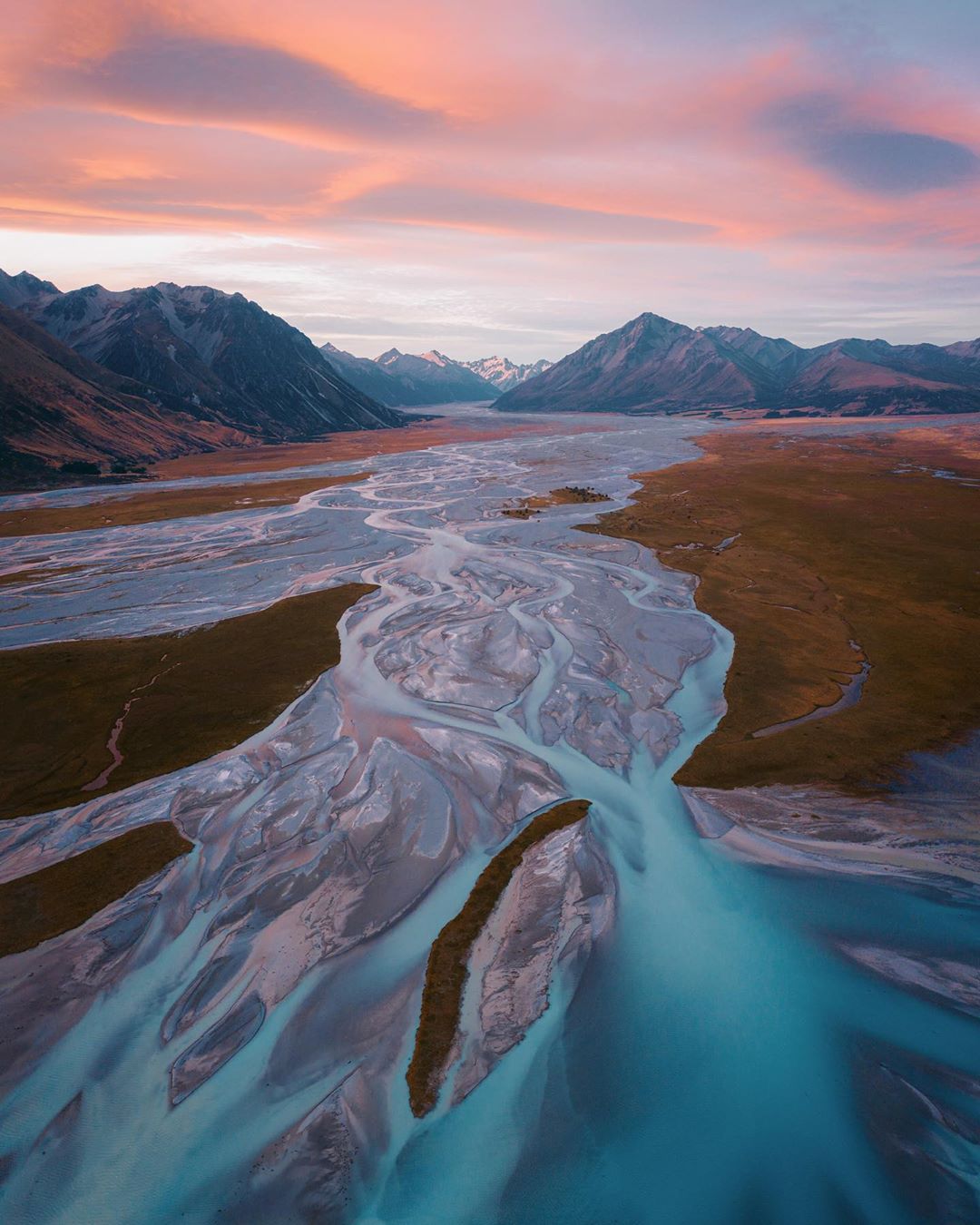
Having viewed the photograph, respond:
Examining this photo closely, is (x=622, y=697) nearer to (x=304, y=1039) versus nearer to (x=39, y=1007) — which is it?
(x=304, y=1039)

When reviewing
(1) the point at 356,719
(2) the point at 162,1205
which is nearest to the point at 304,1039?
(2) the point at 162,1205

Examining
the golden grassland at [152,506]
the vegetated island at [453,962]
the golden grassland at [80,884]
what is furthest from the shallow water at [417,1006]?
the golden grassland at [152,506]

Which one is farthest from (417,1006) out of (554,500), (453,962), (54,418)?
(54,418)

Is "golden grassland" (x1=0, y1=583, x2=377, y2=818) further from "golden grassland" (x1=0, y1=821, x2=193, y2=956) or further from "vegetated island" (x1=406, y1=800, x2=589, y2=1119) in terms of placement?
"vegetated island" (x1=406, y1=800, x2=589, y2=1119)

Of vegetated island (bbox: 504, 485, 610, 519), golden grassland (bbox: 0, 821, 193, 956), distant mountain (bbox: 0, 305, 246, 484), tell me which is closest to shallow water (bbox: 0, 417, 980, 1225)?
golden grassland (bbox: 0, 821, 193, 956)

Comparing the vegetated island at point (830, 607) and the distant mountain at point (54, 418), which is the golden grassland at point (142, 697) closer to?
the vegetated island at point (830, 607)

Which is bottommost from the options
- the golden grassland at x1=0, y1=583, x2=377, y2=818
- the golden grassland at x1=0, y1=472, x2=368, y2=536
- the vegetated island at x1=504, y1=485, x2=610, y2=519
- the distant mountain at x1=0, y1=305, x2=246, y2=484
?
the golden grassland at x1=0, y1=583, x2=377, y2=818

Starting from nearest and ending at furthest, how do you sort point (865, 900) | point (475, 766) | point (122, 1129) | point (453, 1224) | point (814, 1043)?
point (453, 1224)
point (122, 1129)
point (814, 1043)
point (865, 900)
point (475, 766)
